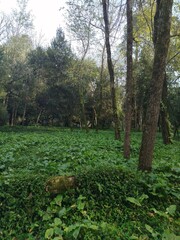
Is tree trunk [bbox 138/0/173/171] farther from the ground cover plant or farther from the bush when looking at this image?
the bush

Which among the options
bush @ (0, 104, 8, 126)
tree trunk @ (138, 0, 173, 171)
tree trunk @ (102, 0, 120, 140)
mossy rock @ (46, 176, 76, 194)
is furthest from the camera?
bush @ (0, 104, 8, 126)

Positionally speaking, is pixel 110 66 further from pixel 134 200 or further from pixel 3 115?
pixel 3 115

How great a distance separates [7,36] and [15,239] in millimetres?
27608

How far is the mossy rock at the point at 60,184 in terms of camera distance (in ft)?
12.3

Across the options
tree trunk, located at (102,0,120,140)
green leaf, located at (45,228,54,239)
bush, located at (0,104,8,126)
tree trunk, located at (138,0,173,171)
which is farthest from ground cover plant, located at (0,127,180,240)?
bush, located at (0,104,8,126)

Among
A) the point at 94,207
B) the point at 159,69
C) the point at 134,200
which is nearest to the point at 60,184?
the point at 94,207

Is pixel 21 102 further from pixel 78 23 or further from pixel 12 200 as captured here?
pixel 12 200

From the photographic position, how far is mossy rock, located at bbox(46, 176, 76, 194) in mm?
3736

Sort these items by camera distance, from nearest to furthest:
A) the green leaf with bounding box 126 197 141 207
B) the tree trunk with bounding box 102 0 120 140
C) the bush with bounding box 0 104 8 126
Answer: the green leaf with bounding box 126 197 141 207, the tree trunk with bounding box 102 0 120 140, the bush with bounding box 0 104 8 126

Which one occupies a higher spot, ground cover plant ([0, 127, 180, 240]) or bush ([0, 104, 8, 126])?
bush ([0, 104, 8, 126])

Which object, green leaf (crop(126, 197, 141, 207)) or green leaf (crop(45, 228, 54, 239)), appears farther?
green leaf (crop(126, 197, 141, 207))

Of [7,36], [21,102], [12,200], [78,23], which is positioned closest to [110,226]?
[12,200]

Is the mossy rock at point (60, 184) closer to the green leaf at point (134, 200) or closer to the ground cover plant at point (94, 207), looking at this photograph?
the ground cover plant at point (94, 207)

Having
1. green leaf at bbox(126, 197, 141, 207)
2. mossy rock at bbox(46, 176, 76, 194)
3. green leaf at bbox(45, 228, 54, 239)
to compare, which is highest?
mossy rock at bbox(46, 176, 76, 194)
